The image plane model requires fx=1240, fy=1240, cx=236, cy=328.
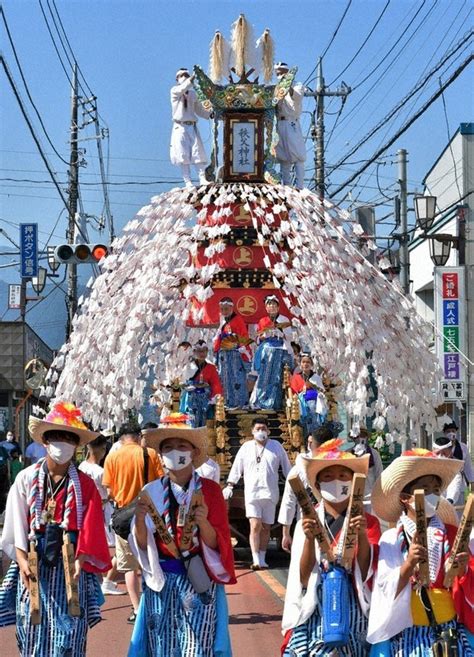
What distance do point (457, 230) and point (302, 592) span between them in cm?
2259

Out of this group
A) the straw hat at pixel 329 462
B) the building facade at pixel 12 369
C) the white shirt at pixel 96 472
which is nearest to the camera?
the straw hat at pixel 329 462

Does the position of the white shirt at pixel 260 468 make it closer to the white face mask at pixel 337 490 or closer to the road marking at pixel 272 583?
the road marking at pixel 272 583

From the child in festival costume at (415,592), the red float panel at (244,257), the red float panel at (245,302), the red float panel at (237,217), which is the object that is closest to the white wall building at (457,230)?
the red float panel at (245,302)

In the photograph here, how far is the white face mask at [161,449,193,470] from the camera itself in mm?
6719

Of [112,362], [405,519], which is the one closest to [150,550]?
[405,519]

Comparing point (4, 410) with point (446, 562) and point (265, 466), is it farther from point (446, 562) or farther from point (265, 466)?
point (446, 562)

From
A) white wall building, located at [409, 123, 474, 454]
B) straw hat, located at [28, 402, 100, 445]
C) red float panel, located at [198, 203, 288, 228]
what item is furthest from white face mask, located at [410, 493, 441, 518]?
white wall building, located at [409, 123, 474, 454]

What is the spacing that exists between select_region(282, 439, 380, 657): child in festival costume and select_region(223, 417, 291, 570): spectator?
706 centimetres

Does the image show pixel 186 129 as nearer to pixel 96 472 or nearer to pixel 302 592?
pixel 96 472

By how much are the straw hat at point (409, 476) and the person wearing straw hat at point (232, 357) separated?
9.48 m

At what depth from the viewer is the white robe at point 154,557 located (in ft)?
21.4

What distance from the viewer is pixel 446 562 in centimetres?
582

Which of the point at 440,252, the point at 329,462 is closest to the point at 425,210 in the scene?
the point at 440,252

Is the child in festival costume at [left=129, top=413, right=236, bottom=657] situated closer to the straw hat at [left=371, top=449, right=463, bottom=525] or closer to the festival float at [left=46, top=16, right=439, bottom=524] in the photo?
the straw hat at [left=371, top=449, right=463, bottom=525]
